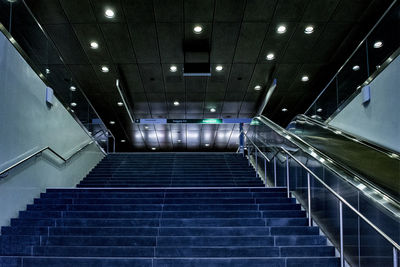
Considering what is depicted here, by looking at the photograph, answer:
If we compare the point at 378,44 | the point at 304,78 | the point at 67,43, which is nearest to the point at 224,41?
the point at 304,78

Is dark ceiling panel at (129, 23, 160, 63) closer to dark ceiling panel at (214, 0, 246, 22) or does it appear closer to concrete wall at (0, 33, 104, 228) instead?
dark ceiling panel at (214, 0, 246, 22)

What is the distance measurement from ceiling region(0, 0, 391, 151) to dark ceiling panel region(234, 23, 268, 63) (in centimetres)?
2

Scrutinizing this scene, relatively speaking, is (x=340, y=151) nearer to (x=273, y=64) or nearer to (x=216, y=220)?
(x=216, y=220)

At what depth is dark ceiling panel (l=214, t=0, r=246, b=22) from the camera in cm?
873

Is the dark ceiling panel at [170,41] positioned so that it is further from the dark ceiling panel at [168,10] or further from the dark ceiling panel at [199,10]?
the dark ceiling panel at [199,10]

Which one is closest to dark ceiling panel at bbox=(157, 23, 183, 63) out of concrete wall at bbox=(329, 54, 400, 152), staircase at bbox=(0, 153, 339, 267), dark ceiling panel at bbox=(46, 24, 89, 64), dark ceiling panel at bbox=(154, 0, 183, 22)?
dark ceiling panel at bbox=(154, 0, 183, 22)

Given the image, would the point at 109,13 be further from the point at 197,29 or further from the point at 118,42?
the point at 197,29

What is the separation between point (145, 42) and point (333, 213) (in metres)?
7.13

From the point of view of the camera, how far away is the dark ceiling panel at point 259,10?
873 cm

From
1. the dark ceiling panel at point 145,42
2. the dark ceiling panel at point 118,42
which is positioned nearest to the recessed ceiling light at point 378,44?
the dark ceiling panel at point 145,42

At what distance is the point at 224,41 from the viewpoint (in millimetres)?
10445

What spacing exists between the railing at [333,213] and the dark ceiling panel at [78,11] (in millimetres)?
4938

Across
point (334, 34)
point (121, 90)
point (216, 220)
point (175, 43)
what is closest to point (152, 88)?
point (121, 90)

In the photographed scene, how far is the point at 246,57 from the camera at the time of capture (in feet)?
37.4
